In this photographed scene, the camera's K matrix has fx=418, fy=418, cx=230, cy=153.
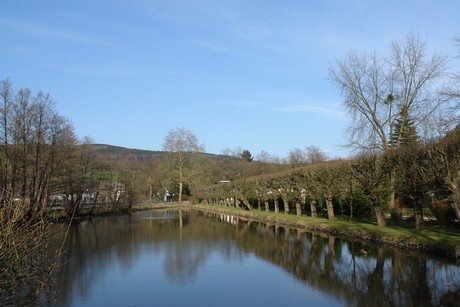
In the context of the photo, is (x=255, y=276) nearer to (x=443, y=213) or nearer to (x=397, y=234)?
(x=397, y=234)

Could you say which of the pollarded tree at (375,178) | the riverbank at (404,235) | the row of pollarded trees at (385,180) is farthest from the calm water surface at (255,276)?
the row of pollarded trees at (385,180)

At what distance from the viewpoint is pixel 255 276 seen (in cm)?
1379

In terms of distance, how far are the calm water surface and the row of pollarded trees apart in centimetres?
351

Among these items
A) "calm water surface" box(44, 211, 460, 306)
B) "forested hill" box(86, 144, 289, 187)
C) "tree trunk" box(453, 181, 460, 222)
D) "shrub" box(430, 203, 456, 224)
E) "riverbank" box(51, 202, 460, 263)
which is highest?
"forested hill" box(86, 144, 289, 187)

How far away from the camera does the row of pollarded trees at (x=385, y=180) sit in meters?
17.2

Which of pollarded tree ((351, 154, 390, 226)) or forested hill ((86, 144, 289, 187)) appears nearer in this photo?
pollarded tree ((351, 154, 390, 226))

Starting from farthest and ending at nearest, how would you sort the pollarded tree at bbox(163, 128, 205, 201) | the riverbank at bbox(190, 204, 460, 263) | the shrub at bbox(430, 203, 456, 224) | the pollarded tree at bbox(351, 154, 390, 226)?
1. the pollarded tree at bbox(163, 128, 205, 201)
2. the pollarded tree at bbox(351, 154, 390, 226)
3. the shrub at bbox(430, 203, 456, 224)
4. the riverbank at bbox(190, 204, 460, 263)

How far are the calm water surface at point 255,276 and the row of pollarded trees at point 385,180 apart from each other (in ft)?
11.5

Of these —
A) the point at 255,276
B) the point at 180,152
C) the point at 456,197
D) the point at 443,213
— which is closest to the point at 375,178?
the point at 443,213

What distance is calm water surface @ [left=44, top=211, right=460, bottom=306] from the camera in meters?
10.8

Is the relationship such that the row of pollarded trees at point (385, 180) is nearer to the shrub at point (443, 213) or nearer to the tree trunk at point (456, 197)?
the tree trunk at point (456, 197)

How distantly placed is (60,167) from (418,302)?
33.2 metres

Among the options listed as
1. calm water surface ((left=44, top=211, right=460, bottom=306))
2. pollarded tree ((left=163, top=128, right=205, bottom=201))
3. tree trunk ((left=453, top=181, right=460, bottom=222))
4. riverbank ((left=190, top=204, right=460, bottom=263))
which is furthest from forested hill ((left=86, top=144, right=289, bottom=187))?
tree trunk ((left=453, top=181, right=460, bottom=222))

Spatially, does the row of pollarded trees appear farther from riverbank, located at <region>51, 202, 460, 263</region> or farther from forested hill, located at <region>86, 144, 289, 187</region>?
forested hill, located at <region>86, 144, 289, 187</region>
